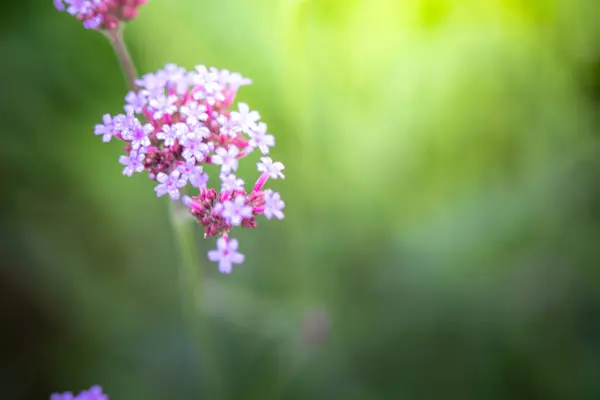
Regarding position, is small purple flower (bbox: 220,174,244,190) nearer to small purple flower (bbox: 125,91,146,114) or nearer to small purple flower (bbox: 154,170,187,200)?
small purple flower (bbox: 154,170,187,200)

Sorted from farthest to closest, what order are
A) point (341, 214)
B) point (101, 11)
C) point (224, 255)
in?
1. point (341, 214)
2. point (101, 11)
3. point (224, 255)

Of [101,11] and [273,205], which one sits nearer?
[273,205]

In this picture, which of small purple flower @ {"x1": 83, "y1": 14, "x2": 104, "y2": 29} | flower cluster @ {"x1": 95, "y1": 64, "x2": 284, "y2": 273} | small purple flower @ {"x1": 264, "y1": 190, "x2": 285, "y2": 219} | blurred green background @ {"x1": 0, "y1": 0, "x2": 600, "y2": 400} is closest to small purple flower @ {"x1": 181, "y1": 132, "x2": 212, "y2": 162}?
flower cluster @ {"x1": 95, "y1": 64, "x2": 284, "y2": 273}

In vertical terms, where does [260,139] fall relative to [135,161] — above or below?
above

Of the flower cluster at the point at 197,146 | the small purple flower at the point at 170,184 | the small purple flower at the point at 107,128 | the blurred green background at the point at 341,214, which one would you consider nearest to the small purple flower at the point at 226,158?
the flower cluster at the point at 197,146

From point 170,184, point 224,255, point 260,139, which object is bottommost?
point 224,255

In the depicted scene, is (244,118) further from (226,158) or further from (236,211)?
(236,211)

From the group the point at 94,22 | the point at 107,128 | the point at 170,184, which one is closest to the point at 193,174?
the point at 170,184
